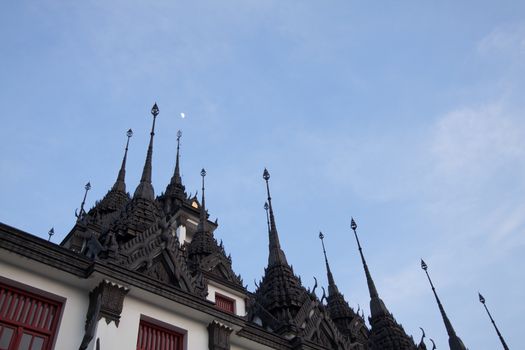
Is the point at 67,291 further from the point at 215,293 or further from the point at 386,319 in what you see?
the point at 386,319

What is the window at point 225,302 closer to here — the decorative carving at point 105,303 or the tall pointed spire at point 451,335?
the decorative carving at point 105,303

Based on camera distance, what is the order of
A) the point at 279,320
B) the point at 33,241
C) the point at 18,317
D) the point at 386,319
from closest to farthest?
the point at 18,317 → the point at 33,241 → the point at 279,320 → the point at 386,319

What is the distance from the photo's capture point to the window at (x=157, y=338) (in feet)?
50.8

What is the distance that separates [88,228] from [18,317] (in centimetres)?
1673

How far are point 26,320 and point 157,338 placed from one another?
4.05 meters

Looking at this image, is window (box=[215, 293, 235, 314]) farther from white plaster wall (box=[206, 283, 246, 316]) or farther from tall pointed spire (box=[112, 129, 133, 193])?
tall pointed spire (box=[112, 129, 133, 193])

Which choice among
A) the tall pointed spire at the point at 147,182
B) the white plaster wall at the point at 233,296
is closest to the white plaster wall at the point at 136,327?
the white plaster wall at the point at 233,296

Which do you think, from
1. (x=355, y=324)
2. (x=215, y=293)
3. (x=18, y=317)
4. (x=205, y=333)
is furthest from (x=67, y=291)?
(x=355, y=324)

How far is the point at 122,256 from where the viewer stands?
674 inches

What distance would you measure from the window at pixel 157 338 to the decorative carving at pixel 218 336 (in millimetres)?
1031

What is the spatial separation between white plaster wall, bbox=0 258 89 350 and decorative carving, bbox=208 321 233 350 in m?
4.34

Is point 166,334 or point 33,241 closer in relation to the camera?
point 33,241

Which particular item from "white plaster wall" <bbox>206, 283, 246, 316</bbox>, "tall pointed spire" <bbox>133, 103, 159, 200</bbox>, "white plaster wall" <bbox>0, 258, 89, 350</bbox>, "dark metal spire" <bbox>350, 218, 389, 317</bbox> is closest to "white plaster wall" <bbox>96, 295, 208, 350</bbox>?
"white plaster wall" <bbox>0, 258, 89, 350</bbox>

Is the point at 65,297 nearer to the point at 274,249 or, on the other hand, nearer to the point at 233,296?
the point at 233,296
